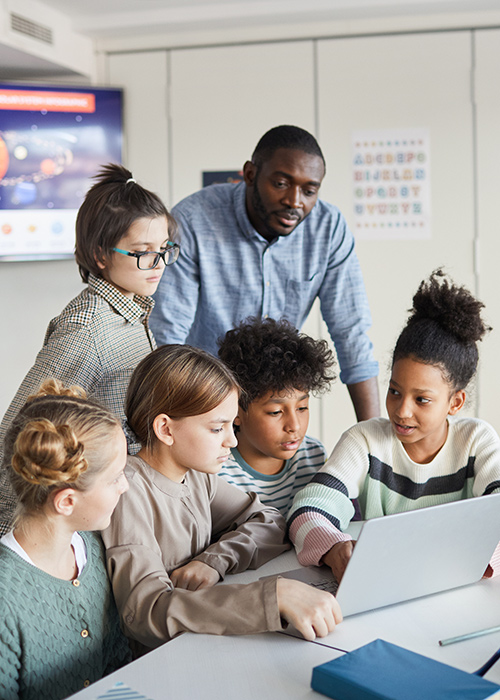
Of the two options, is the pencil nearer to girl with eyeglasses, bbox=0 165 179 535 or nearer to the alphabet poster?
girl with eyeglasses, bbox=0 165 179 535

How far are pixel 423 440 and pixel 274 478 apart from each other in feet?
1.22

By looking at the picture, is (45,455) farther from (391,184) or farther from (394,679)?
(391,184)

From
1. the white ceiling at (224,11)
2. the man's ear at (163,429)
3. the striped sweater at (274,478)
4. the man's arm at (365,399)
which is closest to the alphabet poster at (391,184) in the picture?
the white ceiling at (224,11)

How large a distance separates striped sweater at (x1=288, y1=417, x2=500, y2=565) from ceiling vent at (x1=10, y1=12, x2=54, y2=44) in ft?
9.02

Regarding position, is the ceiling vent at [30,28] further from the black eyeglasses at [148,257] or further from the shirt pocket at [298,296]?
the black eyeglasses at [148,257]

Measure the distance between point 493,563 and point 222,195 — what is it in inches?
54.9

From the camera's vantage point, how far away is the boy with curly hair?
1.68m

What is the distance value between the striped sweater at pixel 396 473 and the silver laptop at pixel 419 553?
0.29 meters

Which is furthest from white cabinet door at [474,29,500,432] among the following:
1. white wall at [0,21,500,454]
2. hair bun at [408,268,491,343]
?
hair bun at [408,268,491,343]

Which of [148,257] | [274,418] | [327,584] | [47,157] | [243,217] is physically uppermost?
[47,157]

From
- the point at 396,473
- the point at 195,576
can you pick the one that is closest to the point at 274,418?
the point at 396,473

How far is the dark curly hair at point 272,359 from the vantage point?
1706mm

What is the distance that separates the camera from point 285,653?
3.18ft

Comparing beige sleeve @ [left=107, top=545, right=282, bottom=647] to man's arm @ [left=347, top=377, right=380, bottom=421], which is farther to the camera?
man's arm @ [left=347, top=377, right=380, bottom=421]
